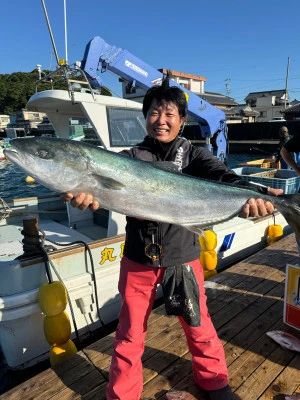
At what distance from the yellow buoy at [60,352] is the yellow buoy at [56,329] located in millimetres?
55

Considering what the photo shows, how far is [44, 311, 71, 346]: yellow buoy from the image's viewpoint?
3.31 meters

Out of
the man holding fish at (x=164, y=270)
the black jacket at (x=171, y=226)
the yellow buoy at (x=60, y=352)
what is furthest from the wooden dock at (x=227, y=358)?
the black jacket at (x=171, y=226)

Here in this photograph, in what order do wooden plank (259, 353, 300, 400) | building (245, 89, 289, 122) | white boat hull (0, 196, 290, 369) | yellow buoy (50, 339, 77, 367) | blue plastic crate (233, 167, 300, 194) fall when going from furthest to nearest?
building (245, 89, 289, 122) → blue plastic crate (233, 167, 300, 194) → white boat hull (0, 196, 290, 369) → yellow buoy (50, 339, 77, 367) → wooden plank (259, 353, 300, 400)

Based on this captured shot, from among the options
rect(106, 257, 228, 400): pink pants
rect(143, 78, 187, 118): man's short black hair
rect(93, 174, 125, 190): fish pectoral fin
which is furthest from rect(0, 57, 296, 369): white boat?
rect(143, 78, 187, 118): man's short black hair

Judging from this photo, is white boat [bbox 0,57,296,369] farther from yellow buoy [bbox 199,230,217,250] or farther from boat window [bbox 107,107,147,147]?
yellow buoy [bbox 199,230,217,250]

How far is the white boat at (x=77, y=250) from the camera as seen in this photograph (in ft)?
11.4

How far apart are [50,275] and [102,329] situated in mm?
1378

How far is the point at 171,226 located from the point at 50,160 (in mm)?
961

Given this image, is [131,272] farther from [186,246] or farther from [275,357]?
[275,357]

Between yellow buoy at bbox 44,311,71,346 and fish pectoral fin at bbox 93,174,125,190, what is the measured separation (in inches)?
83.5

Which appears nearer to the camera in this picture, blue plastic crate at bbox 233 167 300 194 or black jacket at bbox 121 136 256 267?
black jacket at bbox 121 136 256 267

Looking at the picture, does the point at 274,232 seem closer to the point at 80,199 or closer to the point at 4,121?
the point at 80,199

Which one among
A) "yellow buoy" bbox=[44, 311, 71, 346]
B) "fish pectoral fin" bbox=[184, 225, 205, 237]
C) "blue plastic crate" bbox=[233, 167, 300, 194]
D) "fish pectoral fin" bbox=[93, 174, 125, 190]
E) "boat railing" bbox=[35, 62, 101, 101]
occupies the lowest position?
"yellow buoy" bbox=[44, 311, 71, 346]

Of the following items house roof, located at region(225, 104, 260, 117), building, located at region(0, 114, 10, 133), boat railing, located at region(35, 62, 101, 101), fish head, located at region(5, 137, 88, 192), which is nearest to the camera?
fish head, located at region(5, 137, 88, 192)
